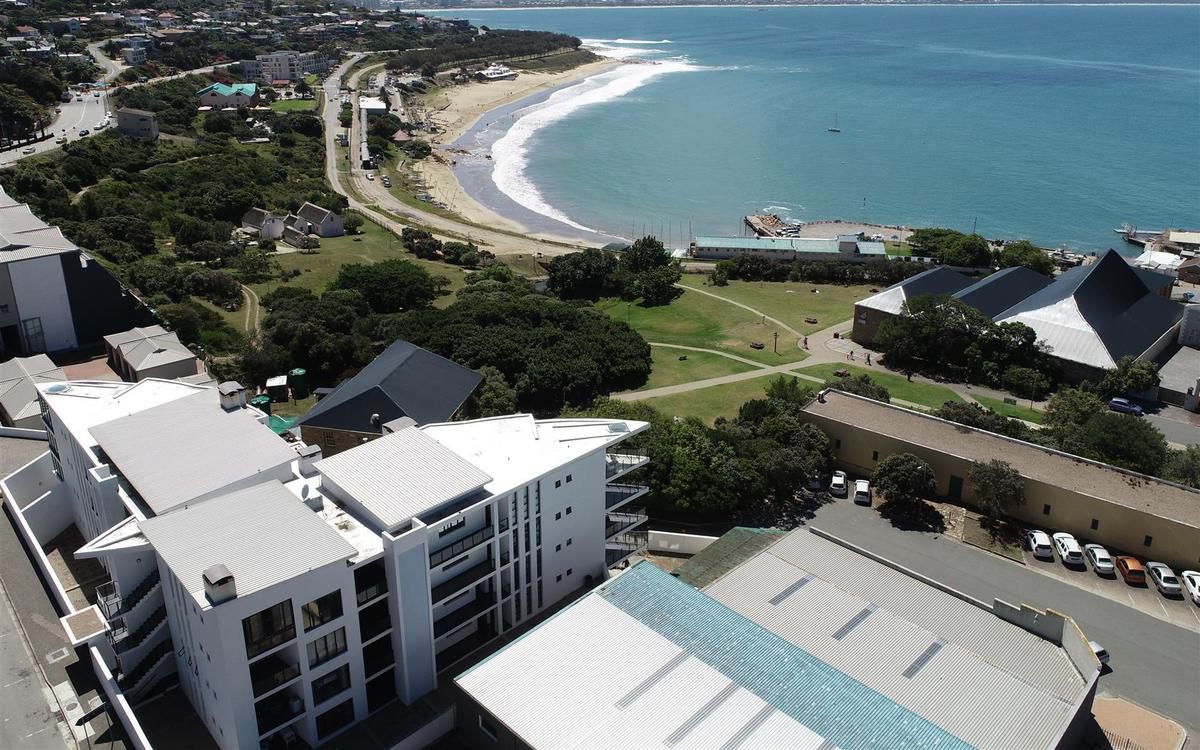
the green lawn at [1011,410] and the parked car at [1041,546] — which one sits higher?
the parked car at [1041,546]

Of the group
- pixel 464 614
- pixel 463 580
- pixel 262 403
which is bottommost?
pixel 262 403

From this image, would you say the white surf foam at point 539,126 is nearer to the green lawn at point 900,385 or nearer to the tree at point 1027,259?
the tree at point 1027,259

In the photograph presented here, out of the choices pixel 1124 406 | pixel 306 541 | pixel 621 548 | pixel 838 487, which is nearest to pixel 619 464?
pixel 621 548

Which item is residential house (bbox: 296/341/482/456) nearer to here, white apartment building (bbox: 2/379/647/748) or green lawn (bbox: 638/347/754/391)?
white apartment building (bbox: 2/379/647/748)

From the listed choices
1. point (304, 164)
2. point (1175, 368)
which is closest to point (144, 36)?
point (304, 164)

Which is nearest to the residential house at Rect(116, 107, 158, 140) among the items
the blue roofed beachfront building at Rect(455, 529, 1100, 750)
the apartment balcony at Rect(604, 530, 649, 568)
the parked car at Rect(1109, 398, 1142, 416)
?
the apartment balcony at Rect(604, 530, 649, 568)

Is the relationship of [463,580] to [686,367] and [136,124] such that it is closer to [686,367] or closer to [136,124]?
[686,367]

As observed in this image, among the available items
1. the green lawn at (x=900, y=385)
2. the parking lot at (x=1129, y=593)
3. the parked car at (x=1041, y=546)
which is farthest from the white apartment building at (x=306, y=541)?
the green lawn at (x=900, y=385)
